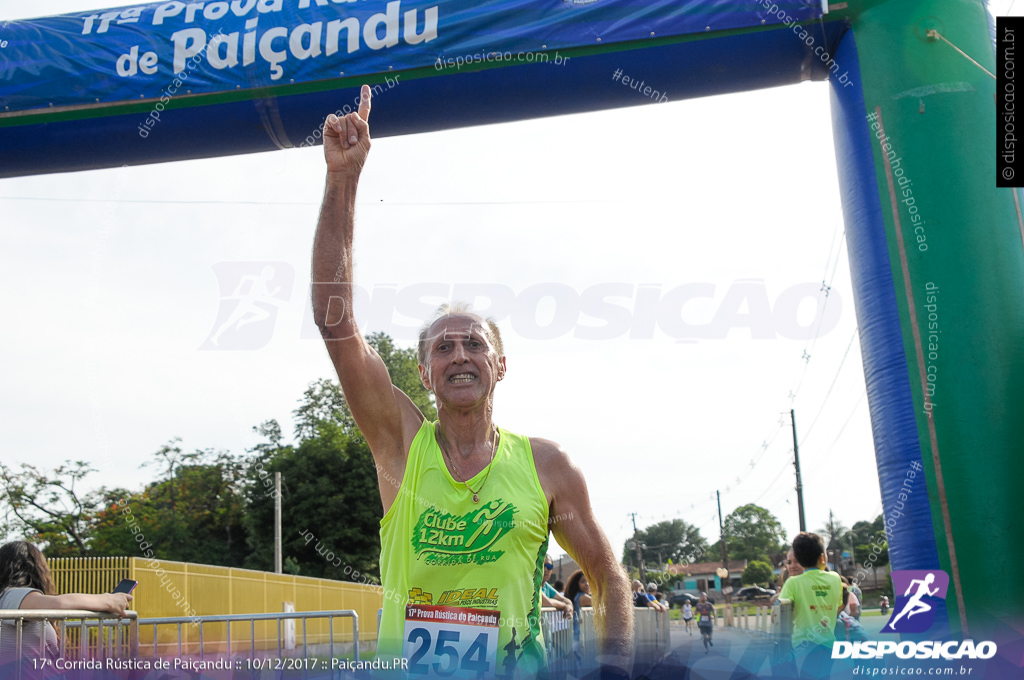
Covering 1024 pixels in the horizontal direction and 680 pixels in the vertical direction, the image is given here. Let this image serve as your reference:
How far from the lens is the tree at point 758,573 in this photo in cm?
3462

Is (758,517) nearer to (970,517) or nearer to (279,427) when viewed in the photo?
(279,427)

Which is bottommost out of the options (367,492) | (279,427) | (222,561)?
(222,561)

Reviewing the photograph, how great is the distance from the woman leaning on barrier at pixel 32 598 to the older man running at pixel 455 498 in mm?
Answer: 1777

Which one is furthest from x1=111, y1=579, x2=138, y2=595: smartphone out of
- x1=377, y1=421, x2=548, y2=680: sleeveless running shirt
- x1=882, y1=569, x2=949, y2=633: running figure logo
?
x1=882, y1=569, x2=949, y2=633: running figure logo

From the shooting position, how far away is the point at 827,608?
15.3ft

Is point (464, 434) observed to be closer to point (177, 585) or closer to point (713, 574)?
point (177, 585)

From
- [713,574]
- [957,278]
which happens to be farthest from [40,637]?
[713,574]

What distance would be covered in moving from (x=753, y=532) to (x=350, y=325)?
30.4 meters

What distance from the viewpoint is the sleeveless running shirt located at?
6.35 ft

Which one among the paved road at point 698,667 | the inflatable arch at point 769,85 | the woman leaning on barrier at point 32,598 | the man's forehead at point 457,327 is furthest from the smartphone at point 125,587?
the inflatable arch at point 769,85

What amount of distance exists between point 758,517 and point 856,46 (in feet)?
84.2

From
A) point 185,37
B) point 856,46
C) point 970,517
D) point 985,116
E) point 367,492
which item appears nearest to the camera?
point 970,517

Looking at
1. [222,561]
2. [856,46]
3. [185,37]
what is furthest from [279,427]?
[856,46]

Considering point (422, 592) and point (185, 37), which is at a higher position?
point (185, 37)
